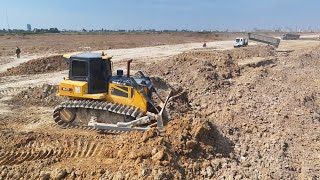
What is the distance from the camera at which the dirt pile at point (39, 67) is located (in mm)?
21889

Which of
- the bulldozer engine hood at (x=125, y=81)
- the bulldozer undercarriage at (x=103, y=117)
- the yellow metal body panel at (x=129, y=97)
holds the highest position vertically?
the bulldozer engine hood at (x=125, y=81)

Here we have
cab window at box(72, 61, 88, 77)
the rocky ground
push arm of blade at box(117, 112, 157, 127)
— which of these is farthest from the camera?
cab window at box(72, 61, 88, 77)

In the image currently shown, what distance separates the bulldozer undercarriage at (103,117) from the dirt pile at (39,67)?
478 inches

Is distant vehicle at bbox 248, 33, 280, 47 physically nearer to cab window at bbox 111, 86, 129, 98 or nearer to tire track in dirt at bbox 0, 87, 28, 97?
tire track in dirt at bbox 0, 87, 28, 97

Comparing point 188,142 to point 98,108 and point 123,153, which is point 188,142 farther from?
point 98,108

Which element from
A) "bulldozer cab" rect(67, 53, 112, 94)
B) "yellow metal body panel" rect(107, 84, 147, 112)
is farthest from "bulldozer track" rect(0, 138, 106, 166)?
"bulldozer cab" rect(67, 53, 112, 94)

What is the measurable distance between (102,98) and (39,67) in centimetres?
1392

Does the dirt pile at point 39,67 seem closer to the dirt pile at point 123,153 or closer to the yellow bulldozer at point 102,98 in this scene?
the yellow bulldozer at point 102,98

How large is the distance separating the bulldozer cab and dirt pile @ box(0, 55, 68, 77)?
12407mm

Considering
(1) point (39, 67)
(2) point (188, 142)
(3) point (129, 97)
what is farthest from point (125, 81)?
(1) point (39, 67)

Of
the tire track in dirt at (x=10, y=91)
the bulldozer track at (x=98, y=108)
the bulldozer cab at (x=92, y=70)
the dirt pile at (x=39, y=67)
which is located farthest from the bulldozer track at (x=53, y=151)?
the dirt pile at (x=39, y=67)

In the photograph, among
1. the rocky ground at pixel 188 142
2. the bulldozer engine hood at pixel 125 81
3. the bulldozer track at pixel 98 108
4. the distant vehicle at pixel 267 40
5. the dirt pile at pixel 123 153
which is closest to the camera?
the dirt pile at pixel 123 153

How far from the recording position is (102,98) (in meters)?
10.5

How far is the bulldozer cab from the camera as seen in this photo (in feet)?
34.3
